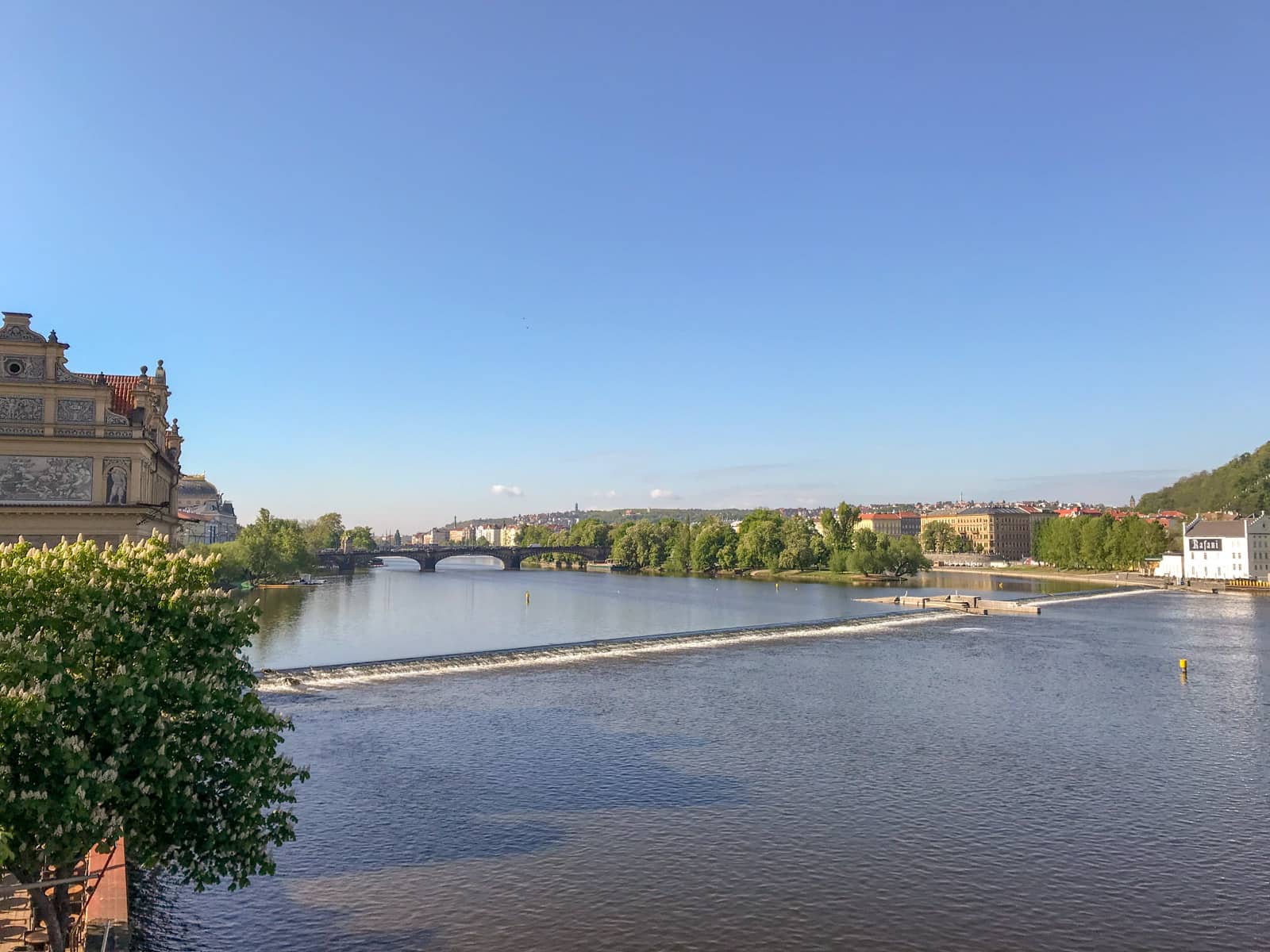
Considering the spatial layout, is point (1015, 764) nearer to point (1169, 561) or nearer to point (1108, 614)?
point (1108, 614)

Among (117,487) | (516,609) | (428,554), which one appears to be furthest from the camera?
(428,554)

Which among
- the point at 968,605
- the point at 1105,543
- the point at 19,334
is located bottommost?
the point at 968,605

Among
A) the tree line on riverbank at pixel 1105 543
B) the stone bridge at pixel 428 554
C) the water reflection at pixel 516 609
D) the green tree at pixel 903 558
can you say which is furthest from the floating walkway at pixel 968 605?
the stone bridge at pixel 428 554

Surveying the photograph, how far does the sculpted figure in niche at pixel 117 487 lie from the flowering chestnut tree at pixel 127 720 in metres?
24.6

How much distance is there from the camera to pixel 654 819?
2509cm

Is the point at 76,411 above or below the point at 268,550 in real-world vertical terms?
above

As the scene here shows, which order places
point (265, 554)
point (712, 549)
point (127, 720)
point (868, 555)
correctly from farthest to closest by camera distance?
point (712, 549) → point (868, 555) → point (265, 554) → point (127, 720)

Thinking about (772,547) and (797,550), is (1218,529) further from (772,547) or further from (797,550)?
(772,547)

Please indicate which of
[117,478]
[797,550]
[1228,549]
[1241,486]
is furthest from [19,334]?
[1241,486]

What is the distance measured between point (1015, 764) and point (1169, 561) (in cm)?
12683

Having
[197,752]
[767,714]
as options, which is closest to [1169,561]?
[767,714]

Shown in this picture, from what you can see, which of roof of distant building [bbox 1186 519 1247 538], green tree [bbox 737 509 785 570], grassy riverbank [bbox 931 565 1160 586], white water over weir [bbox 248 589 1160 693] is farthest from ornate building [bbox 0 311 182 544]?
roof of distant building [bbox 1186 519 1247 538]

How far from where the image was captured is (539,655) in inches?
2153

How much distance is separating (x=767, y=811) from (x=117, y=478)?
2929 centimetres
